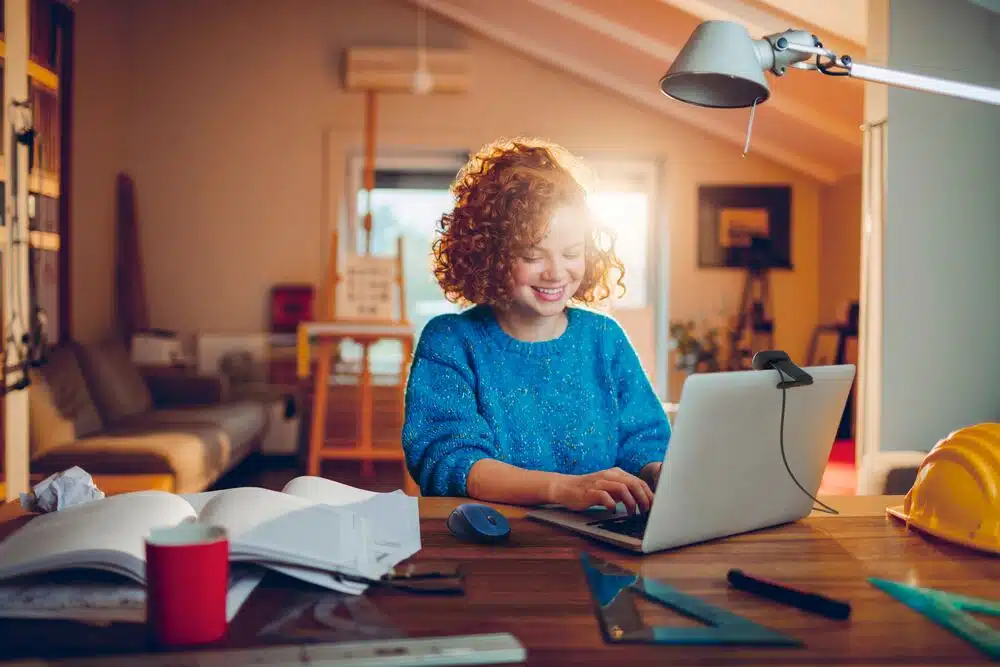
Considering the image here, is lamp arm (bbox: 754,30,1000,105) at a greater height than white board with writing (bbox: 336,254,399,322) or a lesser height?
greater

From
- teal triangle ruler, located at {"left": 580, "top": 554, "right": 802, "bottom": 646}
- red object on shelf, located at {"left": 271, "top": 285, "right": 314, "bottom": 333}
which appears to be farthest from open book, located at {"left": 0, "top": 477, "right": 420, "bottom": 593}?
red object on shelf, located at {"left": 271, "top": 285, "right": 314, "bottom": 333}

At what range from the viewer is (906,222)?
289 cm

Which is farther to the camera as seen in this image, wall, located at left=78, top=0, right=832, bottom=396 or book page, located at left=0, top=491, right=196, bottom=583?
wall, located at left=78, top=0, right=832, bottom=396

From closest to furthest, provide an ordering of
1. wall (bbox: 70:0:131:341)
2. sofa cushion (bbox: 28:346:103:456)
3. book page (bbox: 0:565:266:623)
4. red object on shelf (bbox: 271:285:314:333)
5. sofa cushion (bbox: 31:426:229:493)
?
book page (bbox: 0:565:266:623) < sofa cushion (bbox: 31:426:229:493) < sofa cushion (bbox: 28:346:103:456) < wall (bbox: 70:0:131:341) < red object on shelf (bbox: 271:285:314:333)

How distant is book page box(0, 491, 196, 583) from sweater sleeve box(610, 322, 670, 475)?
88 cm

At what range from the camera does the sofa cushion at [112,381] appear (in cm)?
439

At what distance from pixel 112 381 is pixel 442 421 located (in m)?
3.58

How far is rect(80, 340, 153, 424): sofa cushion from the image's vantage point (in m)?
4.39

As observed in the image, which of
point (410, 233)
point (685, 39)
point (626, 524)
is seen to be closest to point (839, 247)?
point (685, 39)

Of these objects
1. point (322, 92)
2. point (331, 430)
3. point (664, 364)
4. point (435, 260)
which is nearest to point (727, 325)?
point (664, 364)

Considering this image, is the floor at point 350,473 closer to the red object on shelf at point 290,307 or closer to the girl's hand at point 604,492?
the red object on shelf at point 290,307

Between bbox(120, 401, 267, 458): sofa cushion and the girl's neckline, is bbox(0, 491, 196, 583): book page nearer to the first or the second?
Answer: the girl's neckline

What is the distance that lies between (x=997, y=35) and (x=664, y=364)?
3.78 metres

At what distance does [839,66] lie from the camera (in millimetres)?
1097
